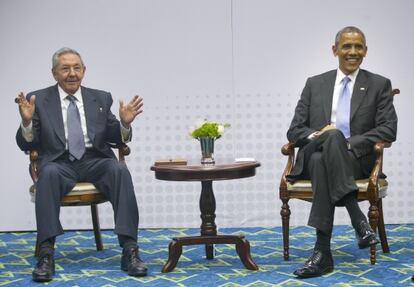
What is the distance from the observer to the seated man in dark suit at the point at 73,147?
4.17m

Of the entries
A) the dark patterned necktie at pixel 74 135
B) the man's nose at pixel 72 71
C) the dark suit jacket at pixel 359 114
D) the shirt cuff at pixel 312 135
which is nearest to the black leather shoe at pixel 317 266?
the dark suit jacket at pixel 359 114

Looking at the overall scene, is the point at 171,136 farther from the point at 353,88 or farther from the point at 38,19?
the point at 353,88

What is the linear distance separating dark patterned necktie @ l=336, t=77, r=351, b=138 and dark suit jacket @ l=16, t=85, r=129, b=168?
1.43 metres

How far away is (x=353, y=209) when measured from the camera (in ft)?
13.0

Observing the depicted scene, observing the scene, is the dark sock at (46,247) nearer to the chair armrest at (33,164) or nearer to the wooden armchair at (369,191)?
the chair armrest at (33,164)

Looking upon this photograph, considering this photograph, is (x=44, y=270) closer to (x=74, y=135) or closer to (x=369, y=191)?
(x=74, y=135)

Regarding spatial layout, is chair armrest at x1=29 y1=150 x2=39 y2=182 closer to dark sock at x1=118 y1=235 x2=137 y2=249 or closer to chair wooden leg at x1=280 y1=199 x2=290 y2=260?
dark sock at x1=118 y1=235 x2=137 y2=249

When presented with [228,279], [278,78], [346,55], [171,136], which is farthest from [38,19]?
[228,279]

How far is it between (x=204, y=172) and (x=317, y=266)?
81 cm

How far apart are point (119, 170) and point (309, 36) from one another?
2.29 meters

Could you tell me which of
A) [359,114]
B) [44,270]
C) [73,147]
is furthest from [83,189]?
[359,114]

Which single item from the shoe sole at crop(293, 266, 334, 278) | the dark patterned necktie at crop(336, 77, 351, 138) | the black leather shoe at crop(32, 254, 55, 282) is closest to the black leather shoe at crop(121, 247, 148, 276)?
the black leather shoe at crop(32, 254, 55, 282)

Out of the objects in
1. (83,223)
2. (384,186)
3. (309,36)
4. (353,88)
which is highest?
(309,36)

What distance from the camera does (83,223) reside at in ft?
19.7
